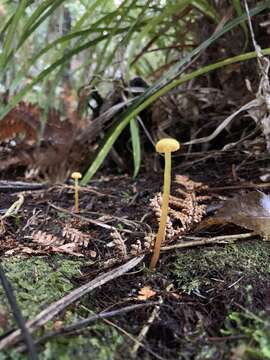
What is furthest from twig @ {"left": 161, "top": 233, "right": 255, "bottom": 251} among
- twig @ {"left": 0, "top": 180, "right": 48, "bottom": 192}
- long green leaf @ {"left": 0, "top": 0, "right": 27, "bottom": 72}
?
long green leaf @ {"left": 0, "top": 0, "right": 27, "bottom": 72}

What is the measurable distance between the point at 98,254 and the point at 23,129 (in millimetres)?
1081

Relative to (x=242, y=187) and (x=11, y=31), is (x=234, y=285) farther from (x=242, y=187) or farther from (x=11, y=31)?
(x=11, y=31)

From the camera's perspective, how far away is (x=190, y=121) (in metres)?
1.68

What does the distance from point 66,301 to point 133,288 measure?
144 millimetres

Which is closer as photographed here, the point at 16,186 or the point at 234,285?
the point at 234,285

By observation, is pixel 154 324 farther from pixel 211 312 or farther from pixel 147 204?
pixel 147 204

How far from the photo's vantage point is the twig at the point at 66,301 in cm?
54

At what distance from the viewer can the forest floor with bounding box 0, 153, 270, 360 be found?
0.57 m

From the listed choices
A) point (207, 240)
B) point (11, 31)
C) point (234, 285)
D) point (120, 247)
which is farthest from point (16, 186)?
point (234, 285)

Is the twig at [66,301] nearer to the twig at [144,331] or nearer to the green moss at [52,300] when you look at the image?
the green moss at [52,300]

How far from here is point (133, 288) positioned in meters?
0.74

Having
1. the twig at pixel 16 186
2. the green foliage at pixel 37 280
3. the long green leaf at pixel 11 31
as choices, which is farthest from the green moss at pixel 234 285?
the long green leaf at pixel 11 31

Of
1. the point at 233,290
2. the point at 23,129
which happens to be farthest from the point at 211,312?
the point at 23,129

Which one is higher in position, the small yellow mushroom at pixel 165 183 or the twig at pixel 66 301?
the small yellow mushroom at pixel 165 183
